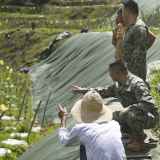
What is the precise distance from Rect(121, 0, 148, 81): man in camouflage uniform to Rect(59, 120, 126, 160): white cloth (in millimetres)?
1342

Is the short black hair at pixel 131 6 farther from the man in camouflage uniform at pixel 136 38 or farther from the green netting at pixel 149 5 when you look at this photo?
the green netting at pixel 149 5

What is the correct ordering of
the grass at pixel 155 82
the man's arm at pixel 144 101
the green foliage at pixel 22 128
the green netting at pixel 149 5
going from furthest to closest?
the green netting at pixel 149 5
the green foliage at pixel 22 128
the grass at pixel 155 82
the man's arm at pixel 144 101

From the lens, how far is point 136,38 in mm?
3342

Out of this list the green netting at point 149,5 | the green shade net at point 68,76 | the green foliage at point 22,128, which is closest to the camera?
the green shade net at point 68,76

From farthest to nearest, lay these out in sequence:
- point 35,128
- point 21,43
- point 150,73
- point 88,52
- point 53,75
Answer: point 21,43 → point 53,75 → point 88,52 → point 35,128 → point 150,73

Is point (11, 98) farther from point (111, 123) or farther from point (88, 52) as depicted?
point (111, 123)

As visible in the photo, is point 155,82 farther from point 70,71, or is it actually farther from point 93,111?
point 70,71

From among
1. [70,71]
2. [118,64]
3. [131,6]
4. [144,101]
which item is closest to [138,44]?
[131,6]

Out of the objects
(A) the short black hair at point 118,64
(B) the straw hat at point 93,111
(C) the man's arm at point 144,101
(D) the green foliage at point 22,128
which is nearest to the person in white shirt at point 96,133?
(B) the straw hat at point 93,111

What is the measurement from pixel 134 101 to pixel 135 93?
240 mm

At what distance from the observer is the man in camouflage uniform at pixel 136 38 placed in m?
3.31

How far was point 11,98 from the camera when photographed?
8789 mm

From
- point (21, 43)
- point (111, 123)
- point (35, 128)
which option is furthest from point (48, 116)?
point (21, 43)

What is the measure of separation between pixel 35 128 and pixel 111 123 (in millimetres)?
4761
